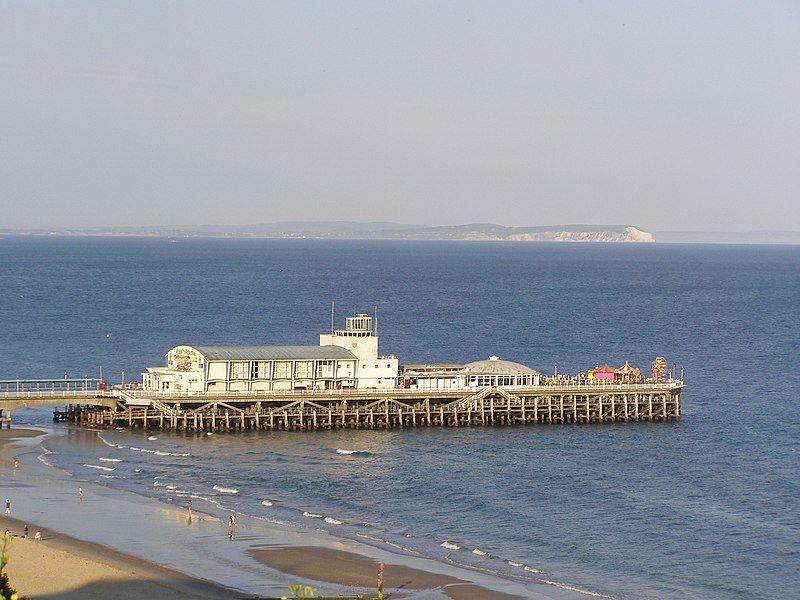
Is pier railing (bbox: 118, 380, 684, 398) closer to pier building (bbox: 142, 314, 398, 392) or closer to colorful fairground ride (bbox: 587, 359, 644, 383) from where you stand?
pier building (bbox: 142, 314, 398, 392)

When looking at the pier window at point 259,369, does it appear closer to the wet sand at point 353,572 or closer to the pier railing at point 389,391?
the pier railing at point 389,391

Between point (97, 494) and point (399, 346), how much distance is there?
238 ft

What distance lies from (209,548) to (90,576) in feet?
25.7

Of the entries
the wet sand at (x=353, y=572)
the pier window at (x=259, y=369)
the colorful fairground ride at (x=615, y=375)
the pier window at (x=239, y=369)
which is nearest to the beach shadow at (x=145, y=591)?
the wet sand at (x=353, y=572)

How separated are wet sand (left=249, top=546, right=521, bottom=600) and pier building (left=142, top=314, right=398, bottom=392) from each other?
33132 mm

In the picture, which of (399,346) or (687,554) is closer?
(687,554)

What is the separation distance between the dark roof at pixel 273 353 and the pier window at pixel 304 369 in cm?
37

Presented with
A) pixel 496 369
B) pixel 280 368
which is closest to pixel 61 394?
pixel 280 368

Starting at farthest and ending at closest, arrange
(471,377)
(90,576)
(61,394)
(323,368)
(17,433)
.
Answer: (471,377) < (323,368) < (61,394) < (17,433) < (90,576)

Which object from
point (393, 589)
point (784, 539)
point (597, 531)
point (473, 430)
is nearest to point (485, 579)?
point (393, 589)

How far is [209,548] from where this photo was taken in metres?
61.2

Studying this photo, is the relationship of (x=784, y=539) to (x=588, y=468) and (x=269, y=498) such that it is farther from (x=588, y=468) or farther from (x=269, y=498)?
(x=269, y=498)

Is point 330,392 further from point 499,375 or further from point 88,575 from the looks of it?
point 88,575

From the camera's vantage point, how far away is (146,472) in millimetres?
78688
